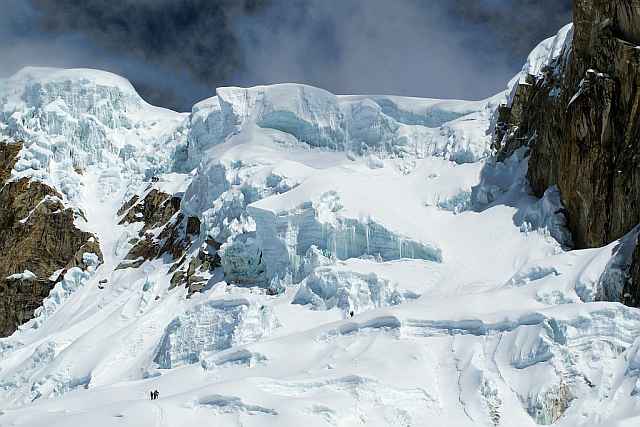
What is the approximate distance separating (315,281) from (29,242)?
148 feet

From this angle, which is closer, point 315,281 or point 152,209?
point 315,281

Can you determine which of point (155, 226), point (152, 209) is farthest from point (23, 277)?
point (152, 209)

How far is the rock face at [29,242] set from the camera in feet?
257

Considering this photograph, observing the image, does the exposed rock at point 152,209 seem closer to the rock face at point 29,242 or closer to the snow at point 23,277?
the rock face at point 29,242

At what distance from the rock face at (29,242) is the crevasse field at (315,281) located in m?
1.96

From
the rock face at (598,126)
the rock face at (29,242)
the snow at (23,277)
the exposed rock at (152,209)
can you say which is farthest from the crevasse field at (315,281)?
the snow at (23,277)

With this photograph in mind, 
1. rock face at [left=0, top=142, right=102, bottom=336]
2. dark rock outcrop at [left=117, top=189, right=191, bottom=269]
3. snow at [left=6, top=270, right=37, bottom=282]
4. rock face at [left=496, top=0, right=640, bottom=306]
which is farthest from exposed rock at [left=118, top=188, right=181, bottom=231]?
rock face at [left=496, top=0, right=640, bottom=306]

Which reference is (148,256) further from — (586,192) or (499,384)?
(499,384)

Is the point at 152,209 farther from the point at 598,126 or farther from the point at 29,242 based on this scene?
the point at 598,126

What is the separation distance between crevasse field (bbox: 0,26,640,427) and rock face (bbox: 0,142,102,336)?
6.42 ft

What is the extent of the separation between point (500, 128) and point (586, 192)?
1536 centimetres

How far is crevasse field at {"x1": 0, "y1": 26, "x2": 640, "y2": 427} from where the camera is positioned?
3025cm

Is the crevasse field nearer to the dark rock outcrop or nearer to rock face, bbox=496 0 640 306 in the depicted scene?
the dark rock outcrop

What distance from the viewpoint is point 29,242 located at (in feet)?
275
